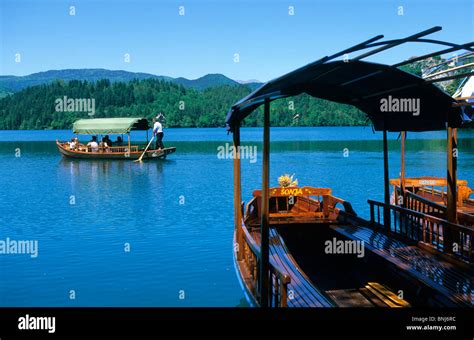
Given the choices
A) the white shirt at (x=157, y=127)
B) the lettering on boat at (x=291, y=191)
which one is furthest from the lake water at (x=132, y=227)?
the white shirt at (x=157, y=127)

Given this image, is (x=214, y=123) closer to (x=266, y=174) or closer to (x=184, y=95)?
(x=184, y=95)

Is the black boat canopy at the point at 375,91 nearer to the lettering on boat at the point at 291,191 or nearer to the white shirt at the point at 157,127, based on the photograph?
the lettering on boat at the point at 291,191

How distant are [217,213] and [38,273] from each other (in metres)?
9.39

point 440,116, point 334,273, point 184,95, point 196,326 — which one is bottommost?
point 334,273

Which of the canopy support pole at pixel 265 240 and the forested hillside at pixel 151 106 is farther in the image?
the forested hillside at pixel 151 106

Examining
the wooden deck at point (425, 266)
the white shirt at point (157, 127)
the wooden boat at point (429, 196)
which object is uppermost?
the white shirt at point (157, 127)

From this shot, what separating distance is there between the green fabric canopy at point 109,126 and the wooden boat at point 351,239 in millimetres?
34256

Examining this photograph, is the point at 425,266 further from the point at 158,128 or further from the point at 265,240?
the point at 158,128

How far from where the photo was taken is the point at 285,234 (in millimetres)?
11977

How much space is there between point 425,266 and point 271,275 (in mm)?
2684

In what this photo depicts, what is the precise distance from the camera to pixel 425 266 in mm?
8602

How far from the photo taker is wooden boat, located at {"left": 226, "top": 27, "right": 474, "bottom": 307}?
296 inches

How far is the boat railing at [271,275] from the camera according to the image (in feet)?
21.4

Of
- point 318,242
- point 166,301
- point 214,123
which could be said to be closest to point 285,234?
point 318,242
